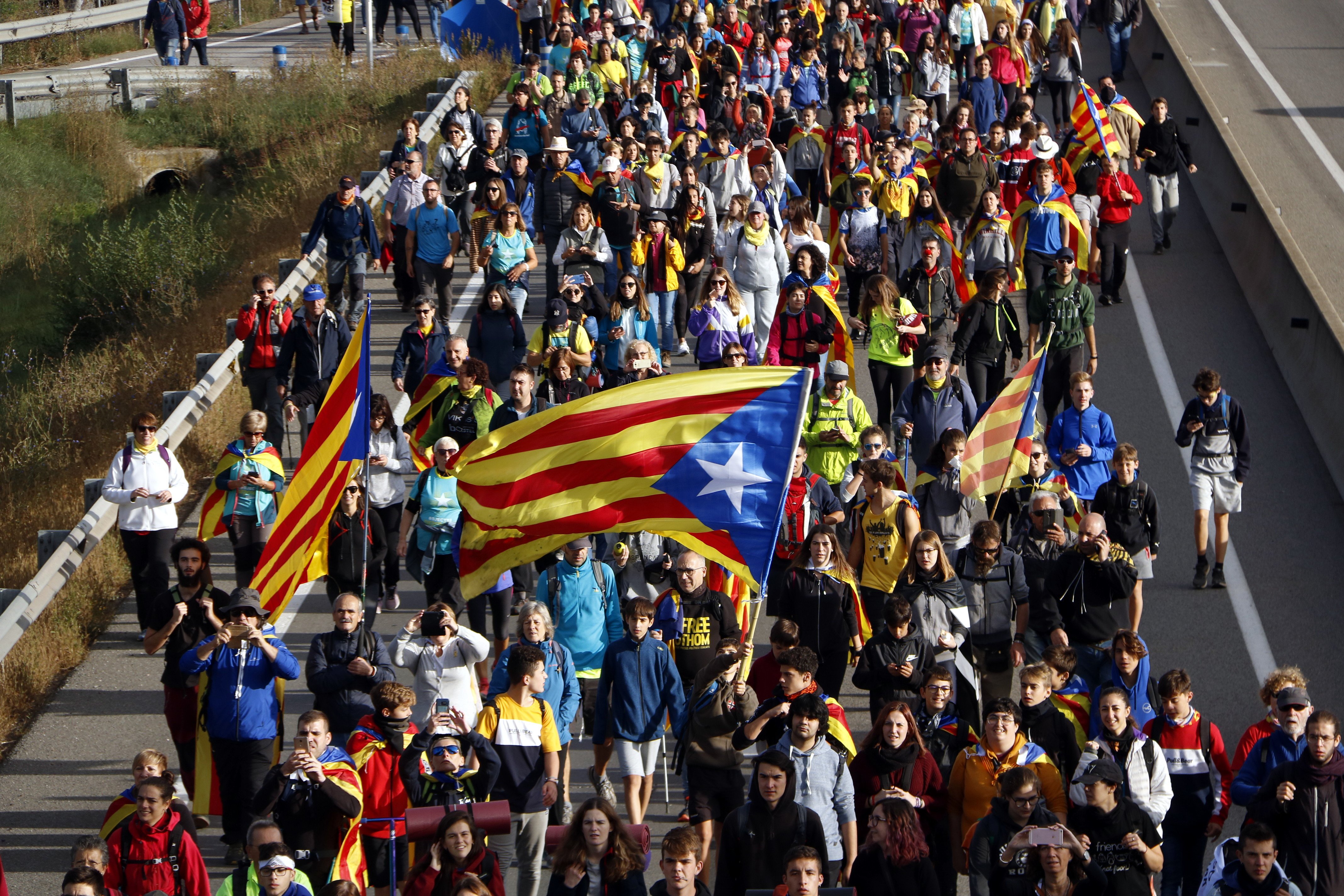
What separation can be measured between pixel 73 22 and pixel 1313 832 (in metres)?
39.6

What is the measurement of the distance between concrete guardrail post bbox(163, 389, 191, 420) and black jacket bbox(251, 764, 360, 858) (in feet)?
27.8

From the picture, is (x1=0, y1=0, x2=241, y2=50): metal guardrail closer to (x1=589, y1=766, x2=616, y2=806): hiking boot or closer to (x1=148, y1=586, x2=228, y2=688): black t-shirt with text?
(x1=148, y1=586, x2=228, y2=688): black t-shirt with text

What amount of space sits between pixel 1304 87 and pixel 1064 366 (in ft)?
55.0

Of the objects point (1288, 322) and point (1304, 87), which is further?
point (1304, 87)

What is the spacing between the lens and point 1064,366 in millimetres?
16750

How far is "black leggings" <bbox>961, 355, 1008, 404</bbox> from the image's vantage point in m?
16.4

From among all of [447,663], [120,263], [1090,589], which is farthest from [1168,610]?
[120,263]

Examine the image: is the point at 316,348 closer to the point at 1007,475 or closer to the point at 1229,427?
the point at 1007,475

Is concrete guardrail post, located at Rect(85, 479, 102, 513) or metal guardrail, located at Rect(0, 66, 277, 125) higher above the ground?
concrete guardrail post, located at Rect(85, 479, 102, 513)

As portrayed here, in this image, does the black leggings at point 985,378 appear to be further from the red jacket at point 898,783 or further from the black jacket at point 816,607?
the red jacket at point 898,783

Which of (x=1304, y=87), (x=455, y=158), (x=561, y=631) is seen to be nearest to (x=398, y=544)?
(x=561, y=631)

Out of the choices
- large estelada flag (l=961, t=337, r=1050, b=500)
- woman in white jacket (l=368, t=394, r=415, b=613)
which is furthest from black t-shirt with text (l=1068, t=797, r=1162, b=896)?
woman in white jacket (l=368, t=394, r=415, b=613)

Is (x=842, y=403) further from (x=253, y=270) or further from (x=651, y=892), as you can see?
(x=253, y=270)

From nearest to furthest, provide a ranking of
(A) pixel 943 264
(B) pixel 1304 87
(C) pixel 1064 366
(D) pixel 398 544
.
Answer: (D) pixel 398 544 → (C) pixel 1064 366 → (A) pixel 943 264 → (B) pixel 1304 87
